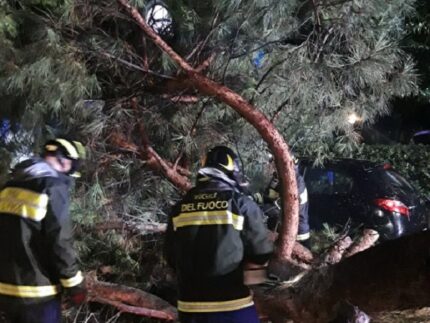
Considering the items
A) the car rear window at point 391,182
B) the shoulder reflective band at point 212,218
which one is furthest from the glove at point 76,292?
the car rear window at point 391,182

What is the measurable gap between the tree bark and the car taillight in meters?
1.95

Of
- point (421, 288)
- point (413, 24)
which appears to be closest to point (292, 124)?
point (421, 288)

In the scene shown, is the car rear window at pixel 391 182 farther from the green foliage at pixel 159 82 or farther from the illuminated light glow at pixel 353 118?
the green foliage at pixel 159 82

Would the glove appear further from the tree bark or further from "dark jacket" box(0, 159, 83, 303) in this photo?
the tree bark

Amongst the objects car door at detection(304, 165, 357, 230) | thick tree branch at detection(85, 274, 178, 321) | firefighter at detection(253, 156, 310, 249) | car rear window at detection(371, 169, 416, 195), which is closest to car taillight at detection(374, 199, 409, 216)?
car rear window at detection(371, 169, 416, 195)

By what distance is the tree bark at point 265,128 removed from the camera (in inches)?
195

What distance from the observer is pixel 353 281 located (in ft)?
10.0

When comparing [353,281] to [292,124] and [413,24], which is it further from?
[413,24]

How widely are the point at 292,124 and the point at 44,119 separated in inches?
99.3

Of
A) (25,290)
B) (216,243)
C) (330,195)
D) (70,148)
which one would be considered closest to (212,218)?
(216,243)

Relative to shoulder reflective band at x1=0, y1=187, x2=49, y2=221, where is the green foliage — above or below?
above

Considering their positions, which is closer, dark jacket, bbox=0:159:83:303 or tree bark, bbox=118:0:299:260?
dark jacket, bbox=0:159:83:303

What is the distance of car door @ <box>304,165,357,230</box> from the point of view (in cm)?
693

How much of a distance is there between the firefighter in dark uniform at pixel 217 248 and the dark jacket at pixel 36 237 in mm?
662
